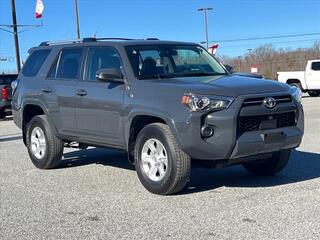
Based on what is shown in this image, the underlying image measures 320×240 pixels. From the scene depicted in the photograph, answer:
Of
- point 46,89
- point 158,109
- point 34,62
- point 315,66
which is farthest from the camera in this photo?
point 315,66

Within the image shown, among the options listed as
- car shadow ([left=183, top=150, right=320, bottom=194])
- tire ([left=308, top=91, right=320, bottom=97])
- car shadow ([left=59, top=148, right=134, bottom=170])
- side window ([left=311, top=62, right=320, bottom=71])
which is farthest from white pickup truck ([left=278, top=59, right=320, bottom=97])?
car shadow ([left=183, top=150, right=320, bottom=194])

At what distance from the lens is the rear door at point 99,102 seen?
7104 mm

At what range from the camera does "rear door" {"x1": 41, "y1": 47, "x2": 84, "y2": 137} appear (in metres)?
7.92

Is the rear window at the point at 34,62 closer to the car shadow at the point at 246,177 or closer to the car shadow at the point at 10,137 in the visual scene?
the car shadow at the point at 246,177

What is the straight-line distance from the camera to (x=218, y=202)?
20.2 ft

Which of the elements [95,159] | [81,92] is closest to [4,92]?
[95,159]

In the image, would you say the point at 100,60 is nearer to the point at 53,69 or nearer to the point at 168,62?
the point at 168,62

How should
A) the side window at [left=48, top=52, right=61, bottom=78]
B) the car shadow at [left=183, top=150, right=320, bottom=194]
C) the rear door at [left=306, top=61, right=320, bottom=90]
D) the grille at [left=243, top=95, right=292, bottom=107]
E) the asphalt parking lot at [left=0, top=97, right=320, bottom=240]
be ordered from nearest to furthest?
the asphalt parking lot at [left=0, top=97, right=320, bottom=240] → the grille at [left=243, top=95, right=292, bottom=107] → the car shadow at [left=183, top=150, right=320, bottom=194] → the side window at [left=48, top=52, right=61, bottom=78] → the rear door at [left=306, top=61, right=320, bottom=90]

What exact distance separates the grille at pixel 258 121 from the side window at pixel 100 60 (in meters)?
2.01

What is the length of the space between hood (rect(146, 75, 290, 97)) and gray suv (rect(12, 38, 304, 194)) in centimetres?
1

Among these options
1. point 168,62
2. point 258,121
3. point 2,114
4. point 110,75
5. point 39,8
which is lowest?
point 2,114

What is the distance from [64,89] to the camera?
800 cm

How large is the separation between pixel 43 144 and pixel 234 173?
3.08m

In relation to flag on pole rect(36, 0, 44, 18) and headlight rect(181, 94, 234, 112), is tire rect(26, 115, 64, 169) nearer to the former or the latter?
headlight rect(181, 94, 234, 112)
